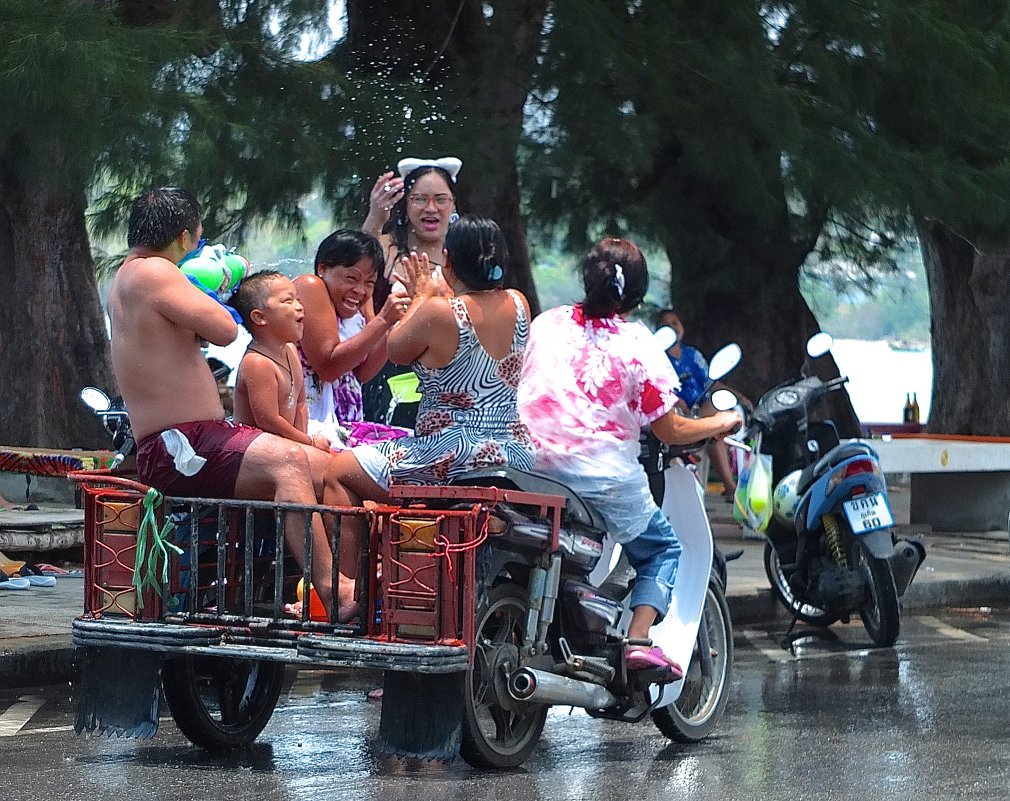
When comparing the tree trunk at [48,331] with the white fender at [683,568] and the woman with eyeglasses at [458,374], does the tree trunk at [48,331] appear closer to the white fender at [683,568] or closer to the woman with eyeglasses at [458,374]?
the white fender at [683,568]

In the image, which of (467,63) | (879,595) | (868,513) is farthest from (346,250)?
(467,63)

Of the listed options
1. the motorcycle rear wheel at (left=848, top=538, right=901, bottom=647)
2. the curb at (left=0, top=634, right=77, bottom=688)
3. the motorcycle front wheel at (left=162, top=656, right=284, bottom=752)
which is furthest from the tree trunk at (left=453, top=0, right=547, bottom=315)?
the motorcycle front wheel at (left=162, top=656, right=284, bottom=752)

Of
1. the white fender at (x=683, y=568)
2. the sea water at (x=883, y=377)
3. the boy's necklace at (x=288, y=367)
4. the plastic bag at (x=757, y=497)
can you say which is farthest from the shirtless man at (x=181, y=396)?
the sea water at (x=883, y=377)

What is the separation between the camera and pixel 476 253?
19.1 feet

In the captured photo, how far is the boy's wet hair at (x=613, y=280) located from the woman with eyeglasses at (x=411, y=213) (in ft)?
3.92

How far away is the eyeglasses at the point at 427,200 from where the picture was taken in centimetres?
733

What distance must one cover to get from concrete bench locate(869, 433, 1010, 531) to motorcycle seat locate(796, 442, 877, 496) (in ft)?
14.5

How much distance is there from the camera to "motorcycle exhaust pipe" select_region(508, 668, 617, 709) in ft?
18.3

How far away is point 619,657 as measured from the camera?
6008 millimetres

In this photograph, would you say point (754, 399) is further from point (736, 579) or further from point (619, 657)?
point (619, 657)

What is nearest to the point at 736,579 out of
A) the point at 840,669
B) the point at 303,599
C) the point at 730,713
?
the point at 840,669

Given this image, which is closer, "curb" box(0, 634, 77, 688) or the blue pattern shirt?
"curb" box(0, 634, 77, 688)

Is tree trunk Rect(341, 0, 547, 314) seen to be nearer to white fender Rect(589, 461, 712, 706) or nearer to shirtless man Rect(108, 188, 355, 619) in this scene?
white fender Rect(589, 461, 712, 706)

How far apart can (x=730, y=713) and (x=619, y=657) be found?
1286 millimetres
